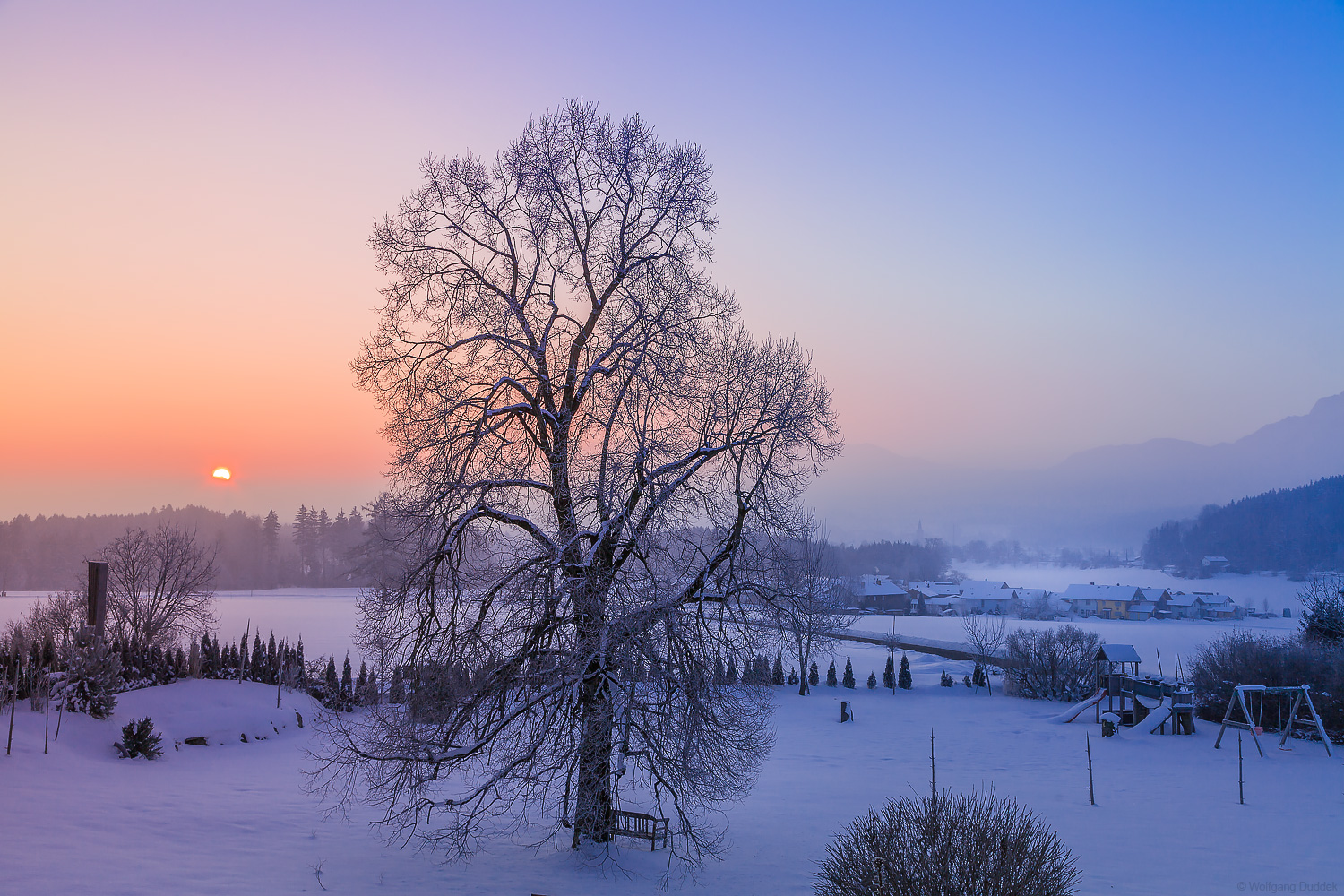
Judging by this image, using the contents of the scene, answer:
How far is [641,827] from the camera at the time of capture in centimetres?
1366

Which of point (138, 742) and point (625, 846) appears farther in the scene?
point (138, 742)

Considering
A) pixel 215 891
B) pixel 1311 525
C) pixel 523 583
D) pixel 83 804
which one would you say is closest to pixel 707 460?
pixel 523 583

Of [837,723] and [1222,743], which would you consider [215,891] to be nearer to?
[837,723]

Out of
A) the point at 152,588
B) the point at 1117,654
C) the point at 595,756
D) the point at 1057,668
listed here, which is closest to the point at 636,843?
the point at 595,756

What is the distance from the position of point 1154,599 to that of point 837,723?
9099 centimetres

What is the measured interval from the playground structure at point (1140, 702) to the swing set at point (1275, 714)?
Answer: 1234 mm

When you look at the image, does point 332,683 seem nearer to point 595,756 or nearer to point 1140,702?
point 595,756

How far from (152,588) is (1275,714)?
43.2 m

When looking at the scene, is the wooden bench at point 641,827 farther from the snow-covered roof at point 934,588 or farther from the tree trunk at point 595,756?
the snow-covered roof at point 934,588

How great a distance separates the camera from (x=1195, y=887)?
1217 cm

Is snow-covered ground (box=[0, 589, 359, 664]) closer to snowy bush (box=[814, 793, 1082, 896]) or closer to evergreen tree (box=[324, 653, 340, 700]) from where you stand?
evergreen tree (box=[324, 653, 340, 700])

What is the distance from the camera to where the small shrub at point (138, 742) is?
17.3 meters

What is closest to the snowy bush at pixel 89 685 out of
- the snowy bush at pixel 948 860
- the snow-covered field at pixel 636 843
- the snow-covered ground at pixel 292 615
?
the snow-covered field at pixel 636 843

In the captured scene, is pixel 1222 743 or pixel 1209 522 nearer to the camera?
pixel 1222 743
